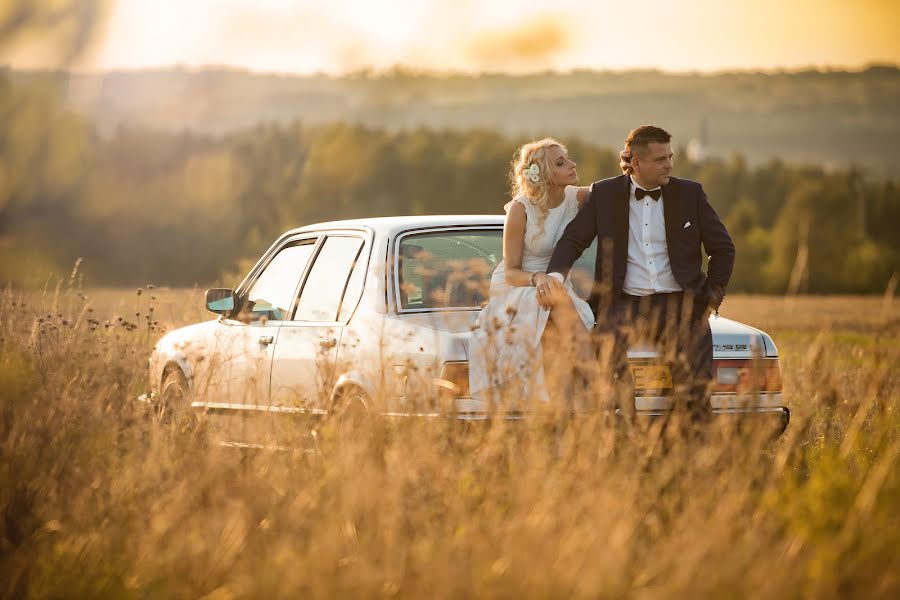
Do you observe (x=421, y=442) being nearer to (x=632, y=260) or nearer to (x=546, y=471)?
(x=546, y=471)

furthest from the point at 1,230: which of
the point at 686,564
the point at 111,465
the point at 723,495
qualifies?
the point at 686,564

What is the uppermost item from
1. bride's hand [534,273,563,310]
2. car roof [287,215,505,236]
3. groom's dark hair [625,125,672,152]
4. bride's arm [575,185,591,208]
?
groom's dark hair [625,125,672,152]

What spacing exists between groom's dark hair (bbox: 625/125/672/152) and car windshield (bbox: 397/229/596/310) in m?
0.86

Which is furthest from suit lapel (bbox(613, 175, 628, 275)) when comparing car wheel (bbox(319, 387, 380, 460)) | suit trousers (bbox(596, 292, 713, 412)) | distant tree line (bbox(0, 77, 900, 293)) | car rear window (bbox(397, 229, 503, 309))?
distant tree line (bbox(0, 77, 900, 293))

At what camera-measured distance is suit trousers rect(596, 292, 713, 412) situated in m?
6.74

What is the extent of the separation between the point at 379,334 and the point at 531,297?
0.83 metres

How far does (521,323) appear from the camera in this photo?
7.02 metres

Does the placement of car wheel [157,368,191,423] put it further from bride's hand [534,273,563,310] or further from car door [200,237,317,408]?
bride's hand [534,273,563,310]

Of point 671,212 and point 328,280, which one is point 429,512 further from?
point 328,280

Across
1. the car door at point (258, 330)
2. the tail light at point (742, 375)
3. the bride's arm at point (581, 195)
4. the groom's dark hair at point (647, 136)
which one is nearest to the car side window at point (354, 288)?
the car door at point (258, 330)

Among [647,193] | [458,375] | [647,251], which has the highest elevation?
[647,193]

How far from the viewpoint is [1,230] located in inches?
380

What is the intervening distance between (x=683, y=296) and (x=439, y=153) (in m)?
120

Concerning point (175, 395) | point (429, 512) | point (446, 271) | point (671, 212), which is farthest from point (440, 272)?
point (175, 395)
